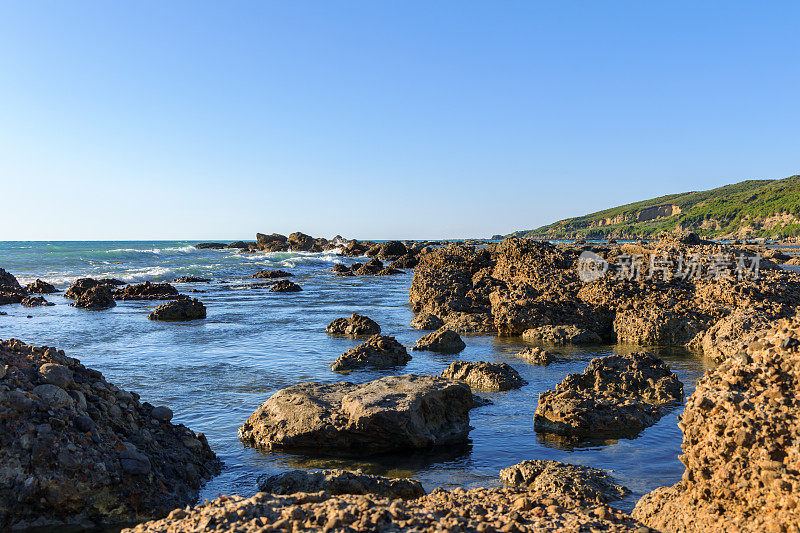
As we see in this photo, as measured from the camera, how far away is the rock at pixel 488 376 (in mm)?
9820

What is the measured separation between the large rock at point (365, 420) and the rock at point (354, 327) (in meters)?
7.69

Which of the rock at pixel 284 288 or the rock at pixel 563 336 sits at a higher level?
the rock at pixel 284 288

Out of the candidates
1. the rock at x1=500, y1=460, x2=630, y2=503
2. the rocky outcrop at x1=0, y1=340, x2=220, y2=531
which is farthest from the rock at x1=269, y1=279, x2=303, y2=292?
the rock at x1=500, y1=460, x2=630, y2=503

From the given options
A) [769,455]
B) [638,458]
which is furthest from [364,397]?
[769,455]

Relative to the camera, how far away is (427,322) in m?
17.1

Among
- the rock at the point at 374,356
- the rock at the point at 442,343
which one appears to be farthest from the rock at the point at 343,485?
the rock at the point at 442,343

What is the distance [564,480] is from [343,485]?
214 cm

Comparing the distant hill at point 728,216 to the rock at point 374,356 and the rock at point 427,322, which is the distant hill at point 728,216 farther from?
the rock at point 374,356

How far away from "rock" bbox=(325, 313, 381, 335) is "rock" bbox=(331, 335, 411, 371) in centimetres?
340

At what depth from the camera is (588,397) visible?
7.93 metres

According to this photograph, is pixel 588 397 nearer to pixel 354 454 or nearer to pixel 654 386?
pixel 654 386

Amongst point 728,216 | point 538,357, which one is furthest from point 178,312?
point 728,216

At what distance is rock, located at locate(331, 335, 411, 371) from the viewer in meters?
11.7

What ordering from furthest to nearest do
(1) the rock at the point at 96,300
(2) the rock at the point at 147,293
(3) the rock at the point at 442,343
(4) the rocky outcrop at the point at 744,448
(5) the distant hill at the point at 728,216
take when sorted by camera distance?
(5) the distant hill at the point at 728,216, (2) the rock at the point at 147,293, (1) the rock at the point at 96,300, (3) the rock at the point at 442,343, (4) the rocky outcrop at the point at 744,448
